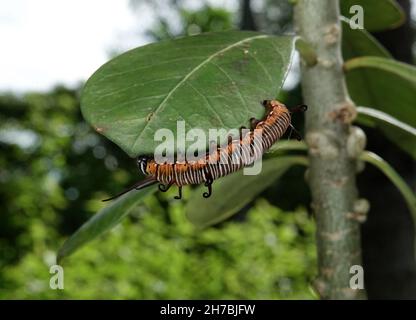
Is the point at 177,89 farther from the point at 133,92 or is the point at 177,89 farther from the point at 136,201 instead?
the point at 136,201

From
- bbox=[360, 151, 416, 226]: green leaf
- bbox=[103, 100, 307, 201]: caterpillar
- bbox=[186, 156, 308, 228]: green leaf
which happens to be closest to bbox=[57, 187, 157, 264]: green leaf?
bbox=[186, 156, 308, 228]: green leaf

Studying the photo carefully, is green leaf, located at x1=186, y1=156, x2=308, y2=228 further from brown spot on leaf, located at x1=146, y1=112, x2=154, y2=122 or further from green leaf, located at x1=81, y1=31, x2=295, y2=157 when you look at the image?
brown spot on leaf, located at x1=146, y1=112, x2=154, y2=122

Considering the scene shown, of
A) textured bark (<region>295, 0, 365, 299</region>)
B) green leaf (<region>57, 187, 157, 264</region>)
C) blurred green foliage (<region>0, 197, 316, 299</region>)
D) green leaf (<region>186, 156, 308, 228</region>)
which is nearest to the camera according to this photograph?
textured bark (<region>295, 0, 365, 299</region>)

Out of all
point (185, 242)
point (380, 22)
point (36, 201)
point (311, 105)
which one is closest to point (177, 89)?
point (311, 105)

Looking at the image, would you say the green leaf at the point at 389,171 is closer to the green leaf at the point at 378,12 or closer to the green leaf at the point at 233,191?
the green leaf at the point at 233,191

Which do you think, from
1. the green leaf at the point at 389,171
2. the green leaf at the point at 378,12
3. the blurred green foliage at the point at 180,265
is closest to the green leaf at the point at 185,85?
the green leaf at the point at 389,171

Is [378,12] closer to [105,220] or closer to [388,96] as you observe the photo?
[388,96]
